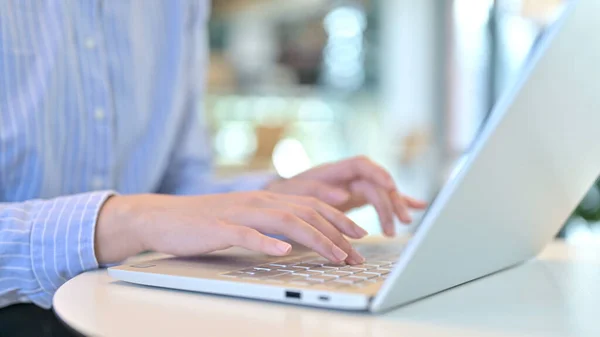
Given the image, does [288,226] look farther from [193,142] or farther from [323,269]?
[193,142]

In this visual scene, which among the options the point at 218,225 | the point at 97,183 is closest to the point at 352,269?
the point at 218,225

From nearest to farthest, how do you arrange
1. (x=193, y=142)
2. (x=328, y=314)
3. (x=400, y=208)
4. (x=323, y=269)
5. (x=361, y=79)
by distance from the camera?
(x=328, y=314) → (x=323, y=269) → (x=400, y=208) → (x=193, y=142) → (x=361, y=79)

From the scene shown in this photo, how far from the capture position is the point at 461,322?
472mm

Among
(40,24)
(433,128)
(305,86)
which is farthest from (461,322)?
(305,86)

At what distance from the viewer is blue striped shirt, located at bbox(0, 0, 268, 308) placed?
2.23ft

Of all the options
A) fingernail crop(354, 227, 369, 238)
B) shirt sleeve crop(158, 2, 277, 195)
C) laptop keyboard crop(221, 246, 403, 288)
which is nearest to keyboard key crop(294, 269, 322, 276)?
laptop keyboard crop(221, 246, 403, 288)

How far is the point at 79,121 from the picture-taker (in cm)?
97

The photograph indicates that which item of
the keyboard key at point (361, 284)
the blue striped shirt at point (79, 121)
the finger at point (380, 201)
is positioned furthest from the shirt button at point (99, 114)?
the keyboard key at point (361, 284)

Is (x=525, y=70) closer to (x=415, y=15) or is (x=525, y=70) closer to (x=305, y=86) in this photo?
(x=415, y=15)

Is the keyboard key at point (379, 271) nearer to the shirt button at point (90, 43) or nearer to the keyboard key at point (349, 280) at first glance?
the keyboard key at point (349, 280)

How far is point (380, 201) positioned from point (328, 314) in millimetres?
416

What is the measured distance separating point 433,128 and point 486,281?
16.4 feet

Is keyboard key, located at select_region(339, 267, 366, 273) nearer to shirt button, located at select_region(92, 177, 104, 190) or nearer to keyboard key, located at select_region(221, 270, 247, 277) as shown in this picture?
keyboard key, located at select_region(221, 270, 247, 277)

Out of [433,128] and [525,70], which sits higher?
[525,70]
